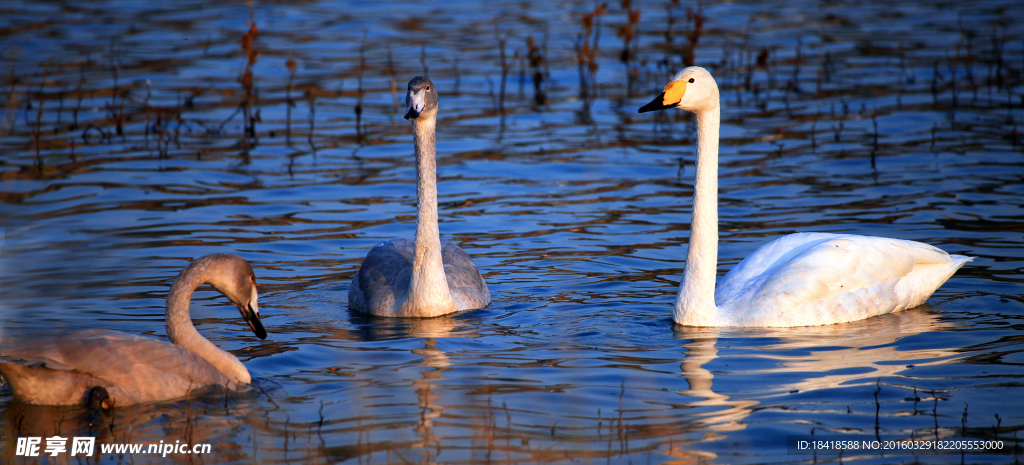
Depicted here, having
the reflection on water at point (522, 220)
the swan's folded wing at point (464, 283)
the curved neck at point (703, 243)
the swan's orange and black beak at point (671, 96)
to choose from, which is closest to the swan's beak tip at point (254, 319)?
the reflection on water at point (522, 220)

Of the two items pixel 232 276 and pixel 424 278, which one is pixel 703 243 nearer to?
pixel 424 278

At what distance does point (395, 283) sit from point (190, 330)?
249cm

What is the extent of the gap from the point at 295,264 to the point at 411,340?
270cm

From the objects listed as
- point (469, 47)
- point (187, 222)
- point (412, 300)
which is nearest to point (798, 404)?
point (412, 300)

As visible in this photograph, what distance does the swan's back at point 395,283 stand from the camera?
8.92m

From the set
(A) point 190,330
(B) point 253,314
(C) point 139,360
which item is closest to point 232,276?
(B) point 253,314

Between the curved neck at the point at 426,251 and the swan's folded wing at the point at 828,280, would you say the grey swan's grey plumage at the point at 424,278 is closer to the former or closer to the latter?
the curved neck at the point at 426,251

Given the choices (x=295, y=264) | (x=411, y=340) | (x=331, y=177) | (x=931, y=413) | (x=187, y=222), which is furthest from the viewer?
(x=331, y=177)

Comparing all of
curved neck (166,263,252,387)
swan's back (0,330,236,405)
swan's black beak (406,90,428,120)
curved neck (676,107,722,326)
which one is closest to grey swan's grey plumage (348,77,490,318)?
swan's black beak (406,90,428,120)

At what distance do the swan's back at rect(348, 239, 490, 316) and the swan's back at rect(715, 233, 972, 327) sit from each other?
1998mm

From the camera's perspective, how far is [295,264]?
10.3 metres

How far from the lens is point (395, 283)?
29.8 feet

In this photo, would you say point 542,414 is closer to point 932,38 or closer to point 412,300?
point 412,300

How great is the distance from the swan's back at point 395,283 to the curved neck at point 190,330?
2.22 meters
